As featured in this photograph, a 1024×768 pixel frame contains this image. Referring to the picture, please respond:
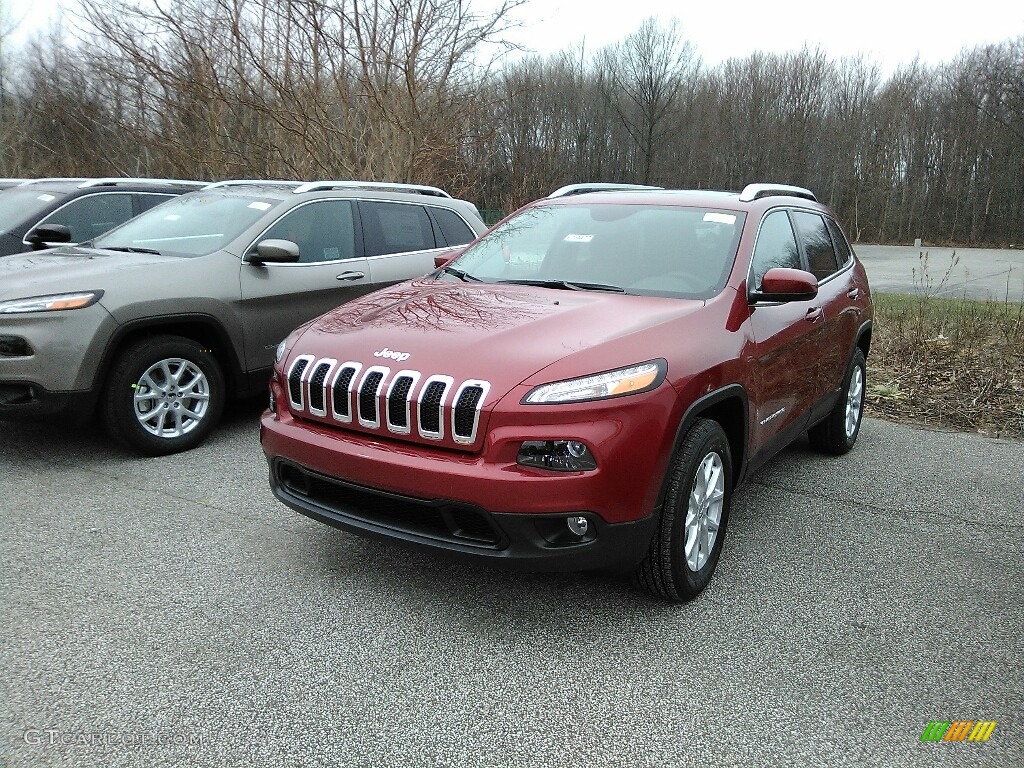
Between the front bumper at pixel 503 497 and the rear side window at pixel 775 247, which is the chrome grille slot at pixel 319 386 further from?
the rear side window at pixel 775 247

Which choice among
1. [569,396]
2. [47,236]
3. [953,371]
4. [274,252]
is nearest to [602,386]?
[569,396]

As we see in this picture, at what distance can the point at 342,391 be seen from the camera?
3154 mm

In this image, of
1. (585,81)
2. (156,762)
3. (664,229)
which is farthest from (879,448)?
(585,81)

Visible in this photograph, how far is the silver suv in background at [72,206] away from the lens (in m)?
6.93

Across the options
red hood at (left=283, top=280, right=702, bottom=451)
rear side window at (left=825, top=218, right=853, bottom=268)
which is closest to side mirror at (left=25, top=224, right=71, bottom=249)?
red hood at (left=283, top=280, right=702, bottom=451)

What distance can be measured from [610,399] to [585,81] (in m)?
44.1

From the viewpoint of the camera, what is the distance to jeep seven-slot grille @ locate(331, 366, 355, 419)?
10.3 ft

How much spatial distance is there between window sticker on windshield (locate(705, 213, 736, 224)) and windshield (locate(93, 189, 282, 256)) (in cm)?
329

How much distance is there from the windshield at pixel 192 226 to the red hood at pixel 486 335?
235 cm

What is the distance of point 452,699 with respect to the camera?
8.87ft

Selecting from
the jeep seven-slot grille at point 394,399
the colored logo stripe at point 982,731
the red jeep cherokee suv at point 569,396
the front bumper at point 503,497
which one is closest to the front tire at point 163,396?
the red jeep cherokee suv at point 569,396

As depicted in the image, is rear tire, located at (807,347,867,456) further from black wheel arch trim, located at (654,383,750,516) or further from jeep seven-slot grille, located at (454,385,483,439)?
jeep seven-slot grille, located at (454,385,483,439)

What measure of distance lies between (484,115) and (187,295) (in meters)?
11.1

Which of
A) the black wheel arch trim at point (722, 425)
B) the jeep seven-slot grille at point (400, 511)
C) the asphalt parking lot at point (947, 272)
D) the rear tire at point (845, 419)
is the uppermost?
the black wheel arch trim at point (722, 425)
